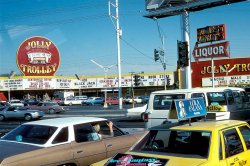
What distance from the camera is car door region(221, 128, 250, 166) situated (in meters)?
5.48

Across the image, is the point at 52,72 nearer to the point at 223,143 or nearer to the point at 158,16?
the point at 158,16

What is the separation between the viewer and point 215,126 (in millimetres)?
5801

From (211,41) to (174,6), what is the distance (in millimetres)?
4166

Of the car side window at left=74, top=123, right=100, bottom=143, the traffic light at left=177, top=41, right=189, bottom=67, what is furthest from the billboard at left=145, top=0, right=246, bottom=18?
the car side window at left=74, top=123, right=100, bottom=143

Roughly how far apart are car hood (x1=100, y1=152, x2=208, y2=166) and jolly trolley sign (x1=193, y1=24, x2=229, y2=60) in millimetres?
25076

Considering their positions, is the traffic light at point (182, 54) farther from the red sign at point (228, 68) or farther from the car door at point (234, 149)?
the red sign at point (228, 68)

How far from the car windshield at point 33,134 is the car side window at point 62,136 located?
0.14 metres

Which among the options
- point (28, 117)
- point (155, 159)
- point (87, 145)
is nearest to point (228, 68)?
point (28, 117)

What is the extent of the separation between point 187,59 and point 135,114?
4979 mm

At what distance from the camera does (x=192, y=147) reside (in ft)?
18.5

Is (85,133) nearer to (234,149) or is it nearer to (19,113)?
(234,149)

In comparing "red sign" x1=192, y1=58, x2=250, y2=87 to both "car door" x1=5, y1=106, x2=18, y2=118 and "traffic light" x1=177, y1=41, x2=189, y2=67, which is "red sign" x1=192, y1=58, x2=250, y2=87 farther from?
"traffic light" x1=177, y1=41, x2=189, y2=67

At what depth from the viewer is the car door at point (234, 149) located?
18.0 ft

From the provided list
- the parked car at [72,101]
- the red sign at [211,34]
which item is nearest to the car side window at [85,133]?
the red sign at [211,34]
